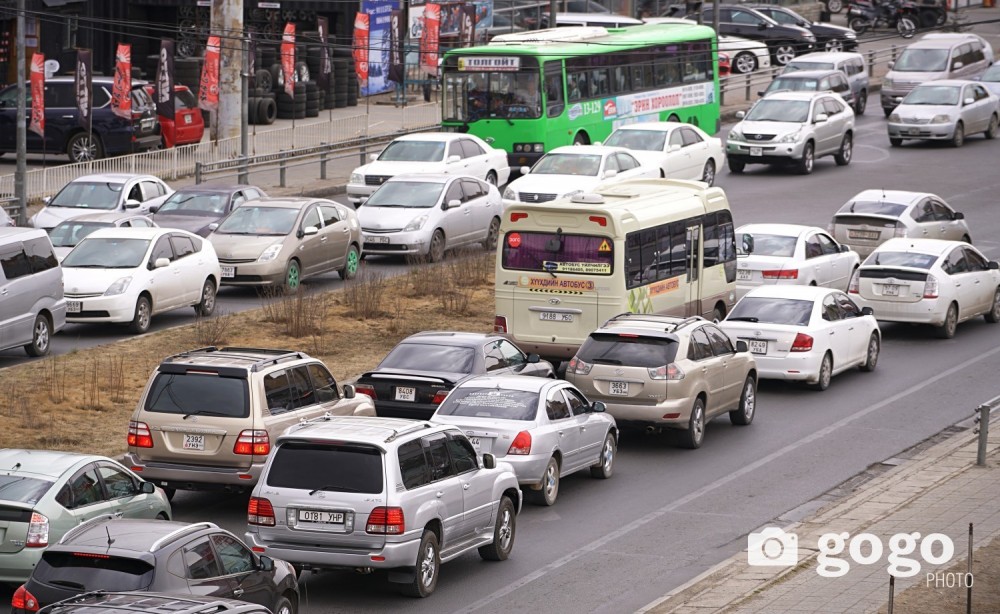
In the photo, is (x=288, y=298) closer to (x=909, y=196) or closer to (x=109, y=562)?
(x=909, y=196)

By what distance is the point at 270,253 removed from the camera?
28359 mm

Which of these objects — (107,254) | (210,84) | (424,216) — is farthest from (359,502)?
(210,84)

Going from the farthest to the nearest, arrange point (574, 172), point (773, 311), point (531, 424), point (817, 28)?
point (817, 28), point (574, 172), point (773, 311), point (531, 424)

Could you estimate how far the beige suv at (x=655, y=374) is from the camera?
19891 mm

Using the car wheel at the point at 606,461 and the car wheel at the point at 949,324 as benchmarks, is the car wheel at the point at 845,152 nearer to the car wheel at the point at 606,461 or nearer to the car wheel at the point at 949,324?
the car wheel at the point at 949,324

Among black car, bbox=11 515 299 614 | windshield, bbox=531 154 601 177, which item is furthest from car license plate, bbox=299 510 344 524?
windshield, bbox=531 154 601 177

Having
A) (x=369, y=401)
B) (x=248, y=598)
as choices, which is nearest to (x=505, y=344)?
(x=369, y=401)

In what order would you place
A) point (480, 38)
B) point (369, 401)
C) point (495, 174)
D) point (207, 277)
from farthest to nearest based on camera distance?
point (480, 38)
point (495, 174)
point (207, 277)
point (369, 401)

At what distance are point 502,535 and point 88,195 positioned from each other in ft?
60.7

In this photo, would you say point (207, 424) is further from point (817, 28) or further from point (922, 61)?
point (817, 28)

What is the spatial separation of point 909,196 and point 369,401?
17632 millimetres

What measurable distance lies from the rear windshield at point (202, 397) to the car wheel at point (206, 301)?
10167 mm

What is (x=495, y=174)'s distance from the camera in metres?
37.6

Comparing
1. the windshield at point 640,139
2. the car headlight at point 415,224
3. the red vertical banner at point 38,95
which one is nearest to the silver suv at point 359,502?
the car headlight at point 415,224
